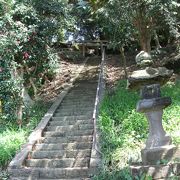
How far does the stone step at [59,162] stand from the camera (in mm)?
9875

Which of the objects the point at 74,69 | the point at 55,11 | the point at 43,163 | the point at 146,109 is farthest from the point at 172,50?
the point at 146,109

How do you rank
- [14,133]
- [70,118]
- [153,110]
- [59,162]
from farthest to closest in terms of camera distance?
[70,118]
[14,133]
[59,162]
[153,110]

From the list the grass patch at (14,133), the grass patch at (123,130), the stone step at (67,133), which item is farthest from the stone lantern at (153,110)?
the grass patch at (14,133)

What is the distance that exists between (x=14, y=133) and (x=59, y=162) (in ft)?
6.98

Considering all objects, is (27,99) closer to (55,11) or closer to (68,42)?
(55,11)

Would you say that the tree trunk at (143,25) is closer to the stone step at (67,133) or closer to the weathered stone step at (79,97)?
the weathered stone step at (79,97)

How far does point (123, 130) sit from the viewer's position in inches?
419

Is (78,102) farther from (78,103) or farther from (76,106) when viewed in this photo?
(76,106)

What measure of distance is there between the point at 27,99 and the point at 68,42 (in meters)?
12.4

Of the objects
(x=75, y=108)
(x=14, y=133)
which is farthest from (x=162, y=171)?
Answer: (x=75, y=108)

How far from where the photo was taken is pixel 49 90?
55.8 ft

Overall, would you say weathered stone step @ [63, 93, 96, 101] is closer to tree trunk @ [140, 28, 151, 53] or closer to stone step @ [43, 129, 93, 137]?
tree trunk @ [140, 28, 151, 53]

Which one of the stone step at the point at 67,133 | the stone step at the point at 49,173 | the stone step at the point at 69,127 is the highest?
the stone step at the point at 69,127

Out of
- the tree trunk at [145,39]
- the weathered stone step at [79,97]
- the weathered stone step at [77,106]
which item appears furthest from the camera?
the weathered stone step at [79,97]
